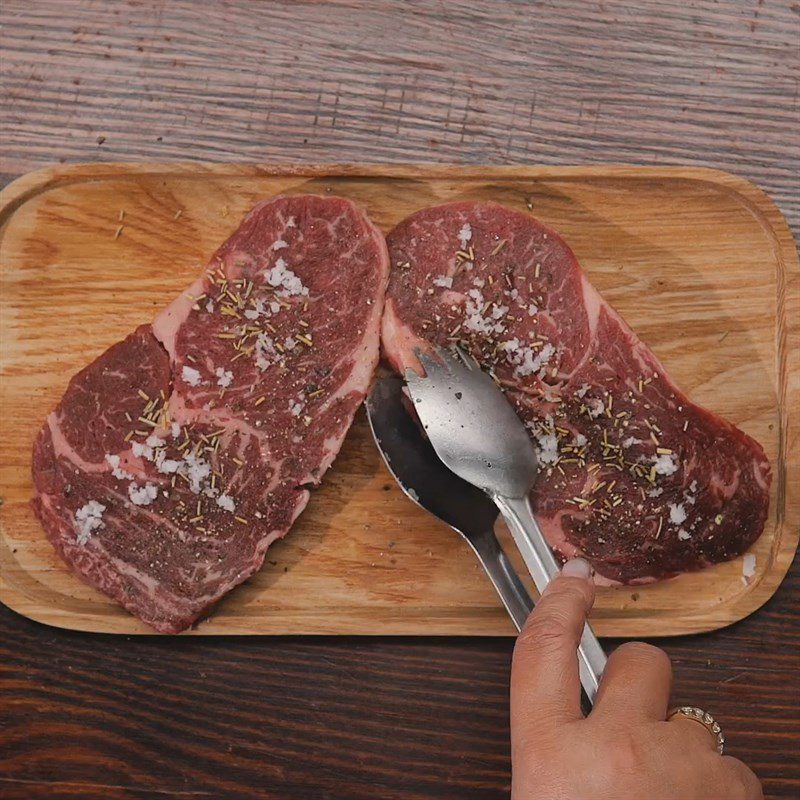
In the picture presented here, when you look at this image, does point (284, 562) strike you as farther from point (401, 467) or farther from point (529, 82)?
point (529, 82)

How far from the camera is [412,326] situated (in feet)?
7.13

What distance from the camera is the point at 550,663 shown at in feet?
5.59

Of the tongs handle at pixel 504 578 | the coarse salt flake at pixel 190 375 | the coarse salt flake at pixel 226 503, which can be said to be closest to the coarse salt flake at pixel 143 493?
the coarse salt flake at pixel 226 503

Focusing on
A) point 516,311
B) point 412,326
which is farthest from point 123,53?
point 516,311

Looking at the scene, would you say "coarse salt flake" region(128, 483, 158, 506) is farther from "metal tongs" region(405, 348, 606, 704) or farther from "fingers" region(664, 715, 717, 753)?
"fingers" region(664, 715, 717, 753)

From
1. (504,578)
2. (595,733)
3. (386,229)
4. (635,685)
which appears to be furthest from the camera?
(386,229)

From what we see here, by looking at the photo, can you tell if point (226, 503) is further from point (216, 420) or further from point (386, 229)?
point (386, 229)

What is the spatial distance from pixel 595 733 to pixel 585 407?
0.87 m

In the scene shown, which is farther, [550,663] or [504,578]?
[504,578]

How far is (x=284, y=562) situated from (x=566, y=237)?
128 centimetres

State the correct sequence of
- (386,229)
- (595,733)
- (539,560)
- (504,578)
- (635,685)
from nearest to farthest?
(595,733), (635,685), (539,560), (504,578), (386,229)

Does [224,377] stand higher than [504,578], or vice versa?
[224,377]

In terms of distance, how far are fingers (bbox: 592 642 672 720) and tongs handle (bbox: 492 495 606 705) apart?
0.07 meters


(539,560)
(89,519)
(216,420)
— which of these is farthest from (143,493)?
(539,560)
